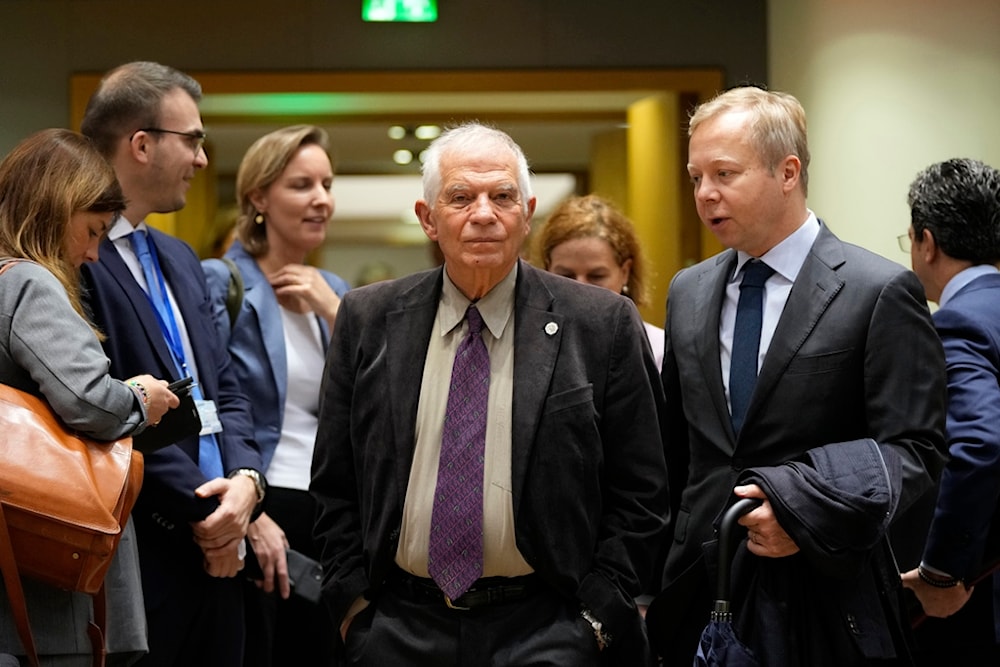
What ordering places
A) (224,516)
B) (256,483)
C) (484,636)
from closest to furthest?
(484,636) → (224,516) → (256,483)

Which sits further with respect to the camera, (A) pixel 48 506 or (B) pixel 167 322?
(B) pixel 167 322

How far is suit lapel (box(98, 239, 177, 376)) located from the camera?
119 inches

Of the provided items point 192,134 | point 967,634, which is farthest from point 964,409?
point 192,134

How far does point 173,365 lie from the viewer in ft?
10.1

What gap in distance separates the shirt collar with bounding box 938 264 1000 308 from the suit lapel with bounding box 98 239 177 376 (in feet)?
6.68

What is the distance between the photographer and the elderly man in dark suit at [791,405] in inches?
95.9

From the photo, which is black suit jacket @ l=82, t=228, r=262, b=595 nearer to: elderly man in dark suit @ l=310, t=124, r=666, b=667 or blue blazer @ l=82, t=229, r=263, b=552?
blue blazer @ l=82, t=229, r=263, b=552

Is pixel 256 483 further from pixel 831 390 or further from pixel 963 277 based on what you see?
pixel 963 277

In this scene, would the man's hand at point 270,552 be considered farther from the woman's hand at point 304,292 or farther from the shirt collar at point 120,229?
the shirt collar at point 120,229

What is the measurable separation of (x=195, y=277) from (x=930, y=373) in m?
1.91

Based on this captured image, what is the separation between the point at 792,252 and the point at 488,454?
31.2 inches

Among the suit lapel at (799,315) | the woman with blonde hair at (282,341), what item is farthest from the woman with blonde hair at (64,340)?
the suit lapel at (799,315)

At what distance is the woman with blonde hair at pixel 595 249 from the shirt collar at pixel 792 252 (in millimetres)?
1025

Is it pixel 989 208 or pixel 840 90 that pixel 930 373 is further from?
pixel 840 90
